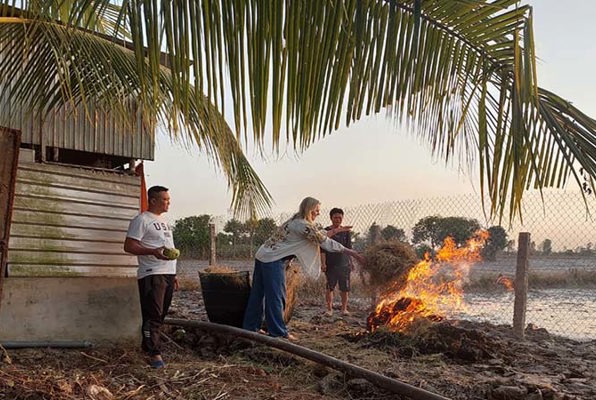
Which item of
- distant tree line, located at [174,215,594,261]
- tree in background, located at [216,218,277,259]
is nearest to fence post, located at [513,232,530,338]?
distant tree line, located at [174,215,594,261]

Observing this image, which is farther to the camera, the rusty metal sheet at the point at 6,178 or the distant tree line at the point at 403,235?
the distant tree line at the point at 403,235

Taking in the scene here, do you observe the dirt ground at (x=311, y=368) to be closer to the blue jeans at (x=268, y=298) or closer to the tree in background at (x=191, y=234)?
the blue jeans at (x=268, y=298)

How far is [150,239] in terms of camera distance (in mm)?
6387

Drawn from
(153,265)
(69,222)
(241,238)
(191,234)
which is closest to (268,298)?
(153,265)

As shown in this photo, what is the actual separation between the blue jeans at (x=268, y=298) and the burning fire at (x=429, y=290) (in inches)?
49.3

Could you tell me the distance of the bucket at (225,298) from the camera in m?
7.99

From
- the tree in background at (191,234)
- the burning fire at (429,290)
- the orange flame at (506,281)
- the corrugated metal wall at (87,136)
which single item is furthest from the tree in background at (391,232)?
the tree in background at (191,234)

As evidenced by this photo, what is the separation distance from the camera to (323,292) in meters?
13.4

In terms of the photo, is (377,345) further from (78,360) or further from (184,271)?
(184,271)

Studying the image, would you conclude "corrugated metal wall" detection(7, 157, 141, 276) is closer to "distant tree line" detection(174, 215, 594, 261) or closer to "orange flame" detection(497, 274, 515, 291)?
"distant tree line" detection(174, 215, 594, 261)

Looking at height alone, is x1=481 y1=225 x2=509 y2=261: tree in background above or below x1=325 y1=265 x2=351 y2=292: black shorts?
above

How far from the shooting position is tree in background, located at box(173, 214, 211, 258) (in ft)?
75.3

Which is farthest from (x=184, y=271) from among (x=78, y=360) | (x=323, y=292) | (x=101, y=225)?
(x=78, y=360)

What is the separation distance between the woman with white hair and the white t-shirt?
1.44 metres
